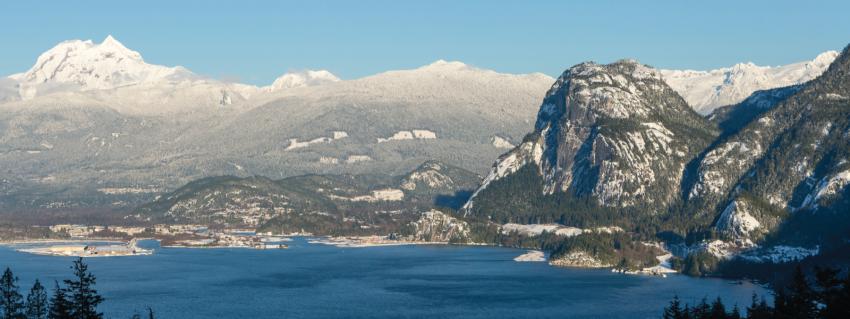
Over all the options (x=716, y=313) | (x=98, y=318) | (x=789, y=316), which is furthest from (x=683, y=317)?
(x=98, y=318)

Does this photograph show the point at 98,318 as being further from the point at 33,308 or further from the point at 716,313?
the point at 716,313

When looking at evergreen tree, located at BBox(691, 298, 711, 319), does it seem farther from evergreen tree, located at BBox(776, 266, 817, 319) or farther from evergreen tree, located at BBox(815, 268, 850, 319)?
evergreen tree, located at BBox(815, 268, 850, 319)

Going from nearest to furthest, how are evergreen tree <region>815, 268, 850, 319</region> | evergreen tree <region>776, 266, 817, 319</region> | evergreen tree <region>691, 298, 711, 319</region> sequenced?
evergreen tree <region>815, 268, 850, 319</region>
evergreen tree <region>776, 266, 817, 319</region>
evergreen tree <region>691, 298, 711, 319</region>

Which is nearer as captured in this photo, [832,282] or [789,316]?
[832,282]

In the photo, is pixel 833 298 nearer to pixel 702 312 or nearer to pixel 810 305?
pixel 810 305

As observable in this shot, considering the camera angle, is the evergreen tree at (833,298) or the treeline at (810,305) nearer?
the evergreen tree at (833,298)

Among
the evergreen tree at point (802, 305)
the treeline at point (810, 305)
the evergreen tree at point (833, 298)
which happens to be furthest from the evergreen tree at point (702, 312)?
the evergreen tree at point (833, 298)

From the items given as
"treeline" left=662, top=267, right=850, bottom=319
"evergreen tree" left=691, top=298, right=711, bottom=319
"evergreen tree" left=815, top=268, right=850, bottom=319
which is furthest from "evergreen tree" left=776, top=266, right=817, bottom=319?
"evergreen tree" left=691, top=298, right=711, bottom=319

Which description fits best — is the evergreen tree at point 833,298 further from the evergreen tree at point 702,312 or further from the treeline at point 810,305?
the evergreen tree at point 702,312

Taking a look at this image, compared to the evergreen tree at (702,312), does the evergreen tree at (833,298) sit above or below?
above

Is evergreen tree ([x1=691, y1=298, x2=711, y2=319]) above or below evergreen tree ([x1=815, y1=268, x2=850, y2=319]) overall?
below

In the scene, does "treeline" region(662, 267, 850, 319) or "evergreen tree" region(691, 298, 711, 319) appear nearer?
"treeline" region(662, 267, 850, 319)
